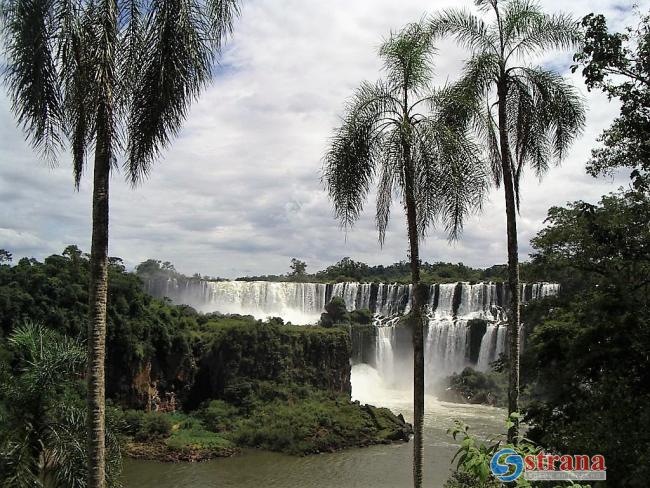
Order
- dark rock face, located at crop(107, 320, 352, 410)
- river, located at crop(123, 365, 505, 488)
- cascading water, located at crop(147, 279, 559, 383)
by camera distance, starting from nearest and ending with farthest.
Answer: river, located at crop(123, 365, 505, 488), dark rock face, located at crop(107, 320, 352, 410), cascading water, located at crop(147, 279, 559, 383)

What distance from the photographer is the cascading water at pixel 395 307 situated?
37406mm

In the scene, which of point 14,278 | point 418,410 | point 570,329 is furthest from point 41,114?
point 14,278

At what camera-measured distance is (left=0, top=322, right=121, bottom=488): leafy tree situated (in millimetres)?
6711

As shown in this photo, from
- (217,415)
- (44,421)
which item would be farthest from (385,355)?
(44,421)

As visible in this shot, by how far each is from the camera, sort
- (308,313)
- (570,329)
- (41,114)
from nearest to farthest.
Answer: (41,114) → (570,329) → (308,313)

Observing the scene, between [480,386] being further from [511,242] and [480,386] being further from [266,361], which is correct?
[511,242]

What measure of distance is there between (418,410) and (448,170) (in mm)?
2873

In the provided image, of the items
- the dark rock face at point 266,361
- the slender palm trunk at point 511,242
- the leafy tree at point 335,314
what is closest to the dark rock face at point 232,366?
the dark rock face at point 266,361

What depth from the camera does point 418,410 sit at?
6988 mm

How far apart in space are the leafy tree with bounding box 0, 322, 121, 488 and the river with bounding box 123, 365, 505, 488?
45.6ft

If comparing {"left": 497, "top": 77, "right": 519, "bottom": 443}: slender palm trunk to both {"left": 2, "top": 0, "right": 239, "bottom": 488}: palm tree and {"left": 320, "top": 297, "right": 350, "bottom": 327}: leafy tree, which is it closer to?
{"left": 2, "top": 0, "right": 239, "bottom": 488}: palm tree

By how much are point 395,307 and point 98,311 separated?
40.9 m

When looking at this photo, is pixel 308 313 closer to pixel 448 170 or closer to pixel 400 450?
pixel 400 450

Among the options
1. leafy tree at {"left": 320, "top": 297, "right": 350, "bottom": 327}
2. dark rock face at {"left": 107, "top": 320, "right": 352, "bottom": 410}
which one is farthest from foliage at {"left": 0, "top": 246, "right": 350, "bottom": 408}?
leafy tree at {"left": 320, "top": 297, "right": 350, "bottom": 327}
